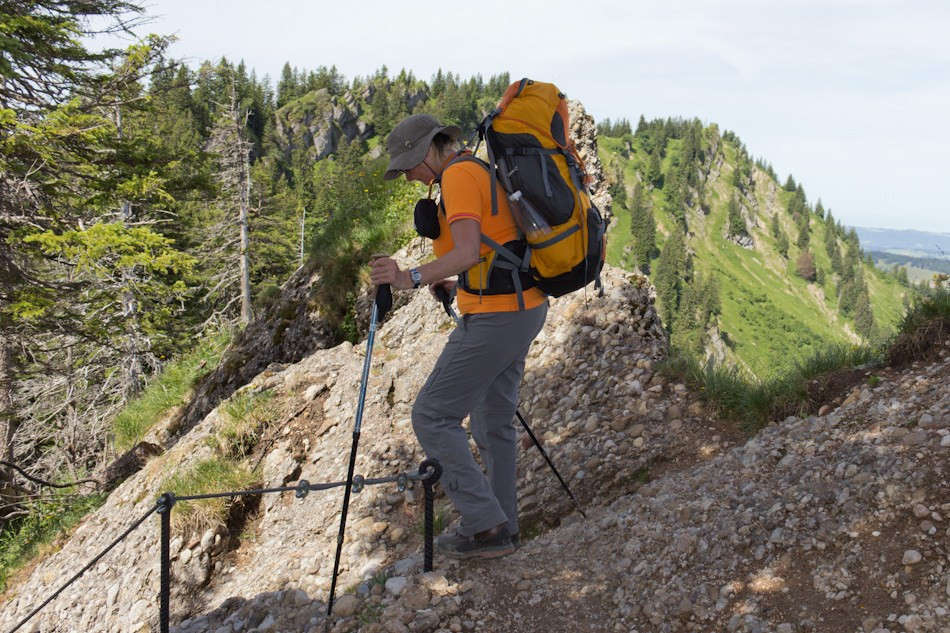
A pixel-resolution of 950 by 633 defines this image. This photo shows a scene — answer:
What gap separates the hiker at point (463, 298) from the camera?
3.48m

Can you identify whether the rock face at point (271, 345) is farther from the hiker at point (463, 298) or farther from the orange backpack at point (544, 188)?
the orange backpack at point (544, 188)

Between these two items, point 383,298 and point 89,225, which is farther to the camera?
point 89,225

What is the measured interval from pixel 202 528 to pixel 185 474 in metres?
1.19

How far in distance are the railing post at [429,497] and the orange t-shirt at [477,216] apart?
3.28ft

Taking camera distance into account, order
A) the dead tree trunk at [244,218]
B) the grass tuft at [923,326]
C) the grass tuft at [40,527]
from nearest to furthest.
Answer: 1. the grass tuft at [923,326]
2. the grass tuft at [40,527]
3. the dead tree trunk at [244,218]

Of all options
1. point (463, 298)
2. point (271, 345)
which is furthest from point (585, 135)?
point (463, 298)

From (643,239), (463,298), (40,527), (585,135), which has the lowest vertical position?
(40,527)

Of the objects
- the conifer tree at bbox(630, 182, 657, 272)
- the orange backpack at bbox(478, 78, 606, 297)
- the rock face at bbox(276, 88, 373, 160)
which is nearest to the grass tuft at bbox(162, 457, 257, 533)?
the orange backpack at bbox(478, 78, 606, 297)

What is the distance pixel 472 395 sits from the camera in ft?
12.6

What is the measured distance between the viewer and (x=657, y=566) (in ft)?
13.4

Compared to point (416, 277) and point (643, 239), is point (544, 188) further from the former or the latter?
point (643, 239)

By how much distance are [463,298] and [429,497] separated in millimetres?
1256

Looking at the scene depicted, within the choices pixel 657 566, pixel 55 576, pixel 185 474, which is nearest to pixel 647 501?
pixel 657 566

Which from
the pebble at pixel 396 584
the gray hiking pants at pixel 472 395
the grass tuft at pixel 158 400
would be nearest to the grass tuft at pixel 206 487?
the pebble at pixel 396 584
